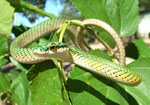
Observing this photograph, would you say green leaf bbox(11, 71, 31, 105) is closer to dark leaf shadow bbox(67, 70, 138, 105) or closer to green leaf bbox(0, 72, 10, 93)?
green leaf bbox(0, 72, 10, 93)

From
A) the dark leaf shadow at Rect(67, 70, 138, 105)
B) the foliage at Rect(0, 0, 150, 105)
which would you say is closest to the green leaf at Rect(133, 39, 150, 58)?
the foliage at Rect(0, 0, 150, 105)

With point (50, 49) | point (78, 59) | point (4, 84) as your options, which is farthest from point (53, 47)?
point (4, 84)

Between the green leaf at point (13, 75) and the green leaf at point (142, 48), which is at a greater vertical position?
the green leaf at point (142, 48)

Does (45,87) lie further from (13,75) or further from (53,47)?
(13,75)

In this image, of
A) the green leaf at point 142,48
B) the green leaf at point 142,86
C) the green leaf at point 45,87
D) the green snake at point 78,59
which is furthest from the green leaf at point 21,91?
the green leaf at point 142,48

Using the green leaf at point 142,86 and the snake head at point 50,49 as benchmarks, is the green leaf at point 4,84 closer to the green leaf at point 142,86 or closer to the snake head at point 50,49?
the snake head at point 50,49
